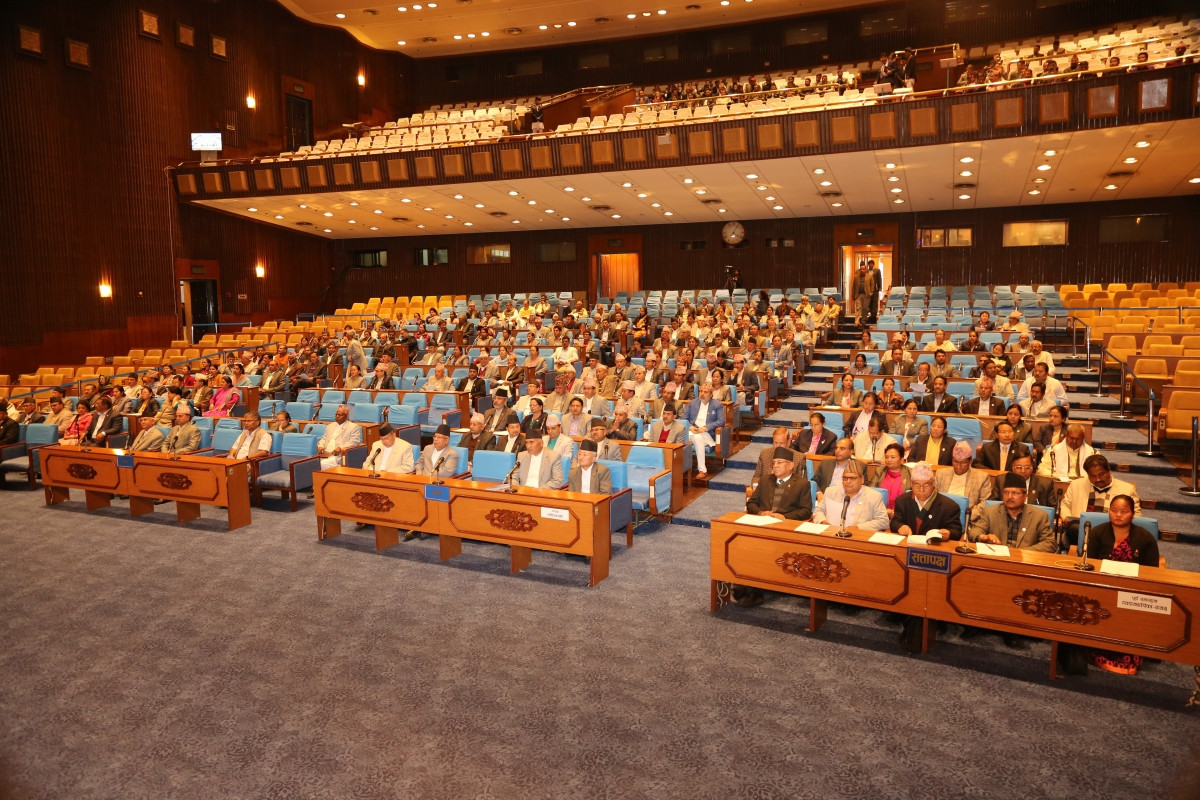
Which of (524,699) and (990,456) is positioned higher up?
(990,456)

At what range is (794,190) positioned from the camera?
15336 mm

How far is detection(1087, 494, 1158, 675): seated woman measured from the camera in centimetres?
402

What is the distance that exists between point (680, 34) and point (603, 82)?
2.55 metres

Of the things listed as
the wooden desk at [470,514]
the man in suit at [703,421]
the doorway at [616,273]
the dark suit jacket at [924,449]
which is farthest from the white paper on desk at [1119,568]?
the doorway at [616,273]

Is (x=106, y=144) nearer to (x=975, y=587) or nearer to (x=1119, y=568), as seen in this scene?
(x=975, y=587)

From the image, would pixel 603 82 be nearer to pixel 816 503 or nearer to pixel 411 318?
pixel 411 318

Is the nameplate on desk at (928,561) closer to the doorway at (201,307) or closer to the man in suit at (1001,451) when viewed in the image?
the man in suit at (1001,451)

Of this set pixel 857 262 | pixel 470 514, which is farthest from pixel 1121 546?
pixel 857 262

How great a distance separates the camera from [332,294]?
22.4 m

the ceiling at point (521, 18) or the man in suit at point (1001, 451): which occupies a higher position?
the ceiling at point (521, 18)

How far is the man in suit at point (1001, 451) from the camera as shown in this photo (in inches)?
239

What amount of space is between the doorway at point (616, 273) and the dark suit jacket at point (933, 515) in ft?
54.1

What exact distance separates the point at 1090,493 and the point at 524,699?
417 centimetres

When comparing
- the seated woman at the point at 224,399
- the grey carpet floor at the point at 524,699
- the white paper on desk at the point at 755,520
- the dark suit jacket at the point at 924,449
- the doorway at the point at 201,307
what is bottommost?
the grey carpet floor at the point at 524,699
